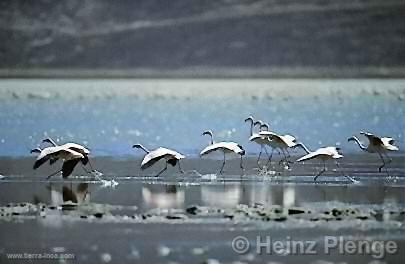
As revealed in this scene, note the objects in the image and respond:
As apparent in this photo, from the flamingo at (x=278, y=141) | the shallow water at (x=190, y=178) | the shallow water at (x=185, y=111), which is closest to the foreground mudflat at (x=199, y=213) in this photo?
the shallow water at (x=190, y=178)

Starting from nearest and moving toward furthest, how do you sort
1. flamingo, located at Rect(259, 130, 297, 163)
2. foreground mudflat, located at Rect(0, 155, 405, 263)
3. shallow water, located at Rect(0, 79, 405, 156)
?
foreground mudflat, located at Rect(0, 155, 405, 263) → flamingo, located at Rect(259, 130, 297, 163) → shallow water, located at Rect(0, 79, 405, 156)

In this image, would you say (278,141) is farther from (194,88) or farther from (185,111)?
(194,88)

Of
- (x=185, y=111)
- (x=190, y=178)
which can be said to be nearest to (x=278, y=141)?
(x=190, y=178)

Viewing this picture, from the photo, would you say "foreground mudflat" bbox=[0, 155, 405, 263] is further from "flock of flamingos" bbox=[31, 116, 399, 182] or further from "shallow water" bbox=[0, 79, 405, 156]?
"shallow water" bbox=[0, 79, 405, 156]

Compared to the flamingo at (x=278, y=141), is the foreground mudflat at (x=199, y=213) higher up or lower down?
lower down

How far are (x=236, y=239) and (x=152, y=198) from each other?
0.54 m

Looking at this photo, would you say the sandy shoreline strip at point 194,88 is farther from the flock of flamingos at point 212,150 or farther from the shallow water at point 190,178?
the flock of flamingos at point 212,150

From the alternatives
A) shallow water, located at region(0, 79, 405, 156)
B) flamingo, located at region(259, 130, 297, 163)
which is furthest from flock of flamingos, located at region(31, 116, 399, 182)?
shallow water, located at region(0, 79, 405, 156)

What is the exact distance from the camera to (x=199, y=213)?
261cm

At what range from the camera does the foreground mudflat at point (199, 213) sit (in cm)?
229

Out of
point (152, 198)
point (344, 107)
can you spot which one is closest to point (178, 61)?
point (344, 107)

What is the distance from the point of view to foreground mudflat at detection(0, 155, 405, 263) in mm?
2289

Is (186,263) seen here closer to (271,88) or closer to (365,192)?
(365,192)

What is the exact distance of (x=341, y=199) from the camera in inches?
110
